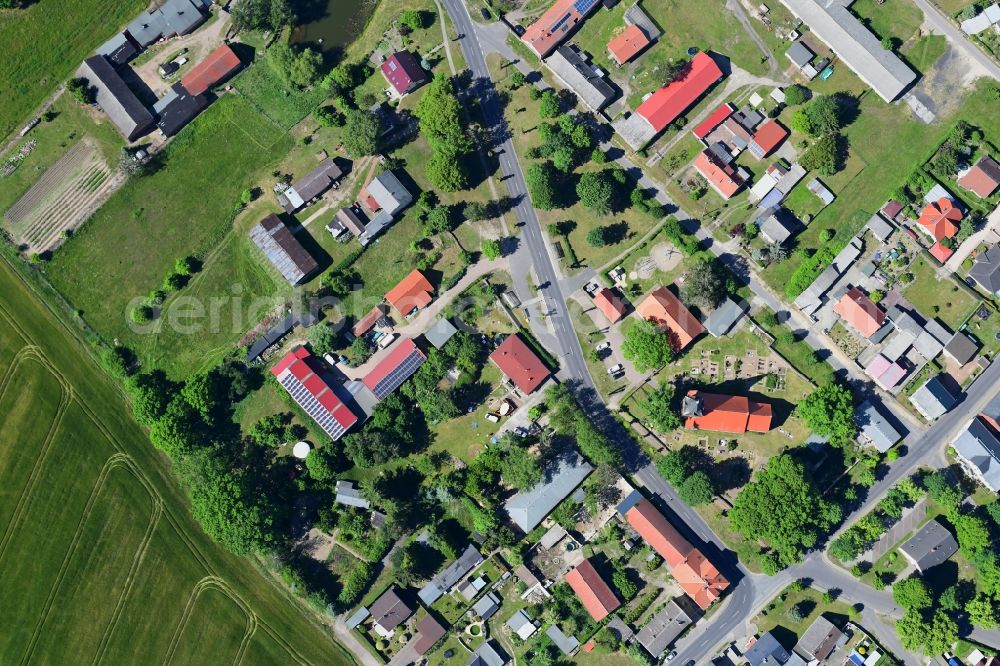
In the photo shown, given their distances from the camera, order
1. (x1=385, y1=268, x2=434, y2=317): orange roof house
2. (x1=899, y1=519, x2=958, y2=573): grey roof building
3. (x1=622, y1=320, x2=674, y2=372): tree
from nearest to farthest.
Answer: (x1=899, y1=519, x2=958, y2=573): grey roof building
(x1=622, y1=320, x2=674, y2=372): tree
(x1=385, y1=268, x2=434, y2=317): orange roof house

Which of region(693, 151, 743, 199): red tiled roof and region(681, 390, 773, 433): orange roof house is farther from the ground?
region(693, 151, 743, 199): red tiled roof

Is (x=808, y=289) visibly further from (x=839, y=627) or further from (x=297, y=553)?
(x=297, y=553)

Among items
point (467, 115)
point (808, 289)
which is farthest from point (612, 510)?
point (467, 115)

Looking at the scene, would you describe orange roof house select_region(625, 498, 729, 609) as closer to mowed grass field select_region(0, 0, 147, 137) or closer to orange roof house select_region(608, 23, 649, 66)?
orange roof house select_region(608, 23, 649, 66)

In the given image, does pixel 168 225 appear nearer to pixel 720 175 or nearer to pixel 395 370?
pixel 395 370

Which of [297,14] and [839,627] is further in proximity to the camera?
[297,14]

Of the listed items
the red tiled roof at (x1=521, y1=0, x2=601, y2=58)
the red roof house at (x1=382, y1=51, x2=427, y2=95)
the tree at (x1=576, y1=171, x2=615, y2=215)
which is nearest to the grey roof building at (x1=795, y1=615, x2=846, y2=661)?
the tree at (x1=576, y1=171, x2=615, y2=215)

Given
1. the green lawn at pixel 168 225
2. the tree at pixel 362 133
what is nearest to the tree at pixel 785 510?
the tree at pixel 362 133

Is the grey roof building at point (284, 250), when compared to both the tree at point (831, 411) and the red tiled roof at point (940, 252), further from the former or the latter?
the red tiled roof at point (940, 252)

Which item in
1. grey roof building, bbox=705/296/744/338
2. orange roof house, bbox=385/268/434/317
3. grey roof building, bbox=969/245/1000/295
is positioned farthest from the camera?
orange roof house, bbox=385/268/434/317
